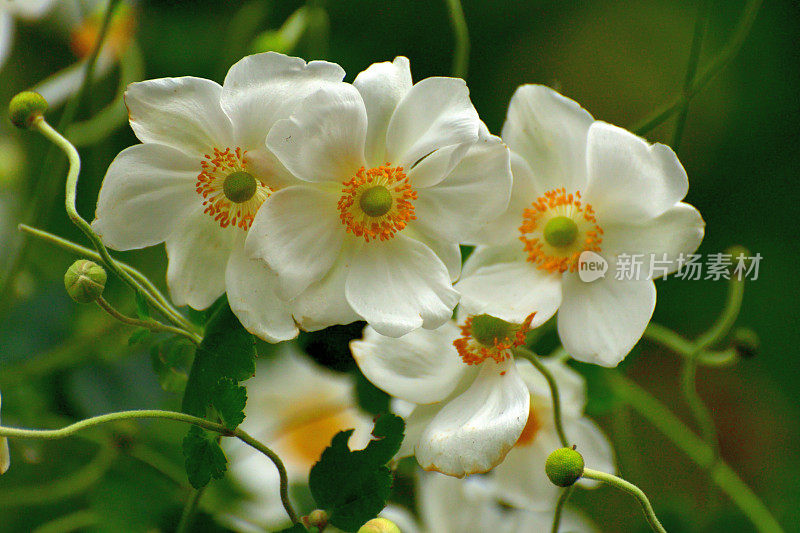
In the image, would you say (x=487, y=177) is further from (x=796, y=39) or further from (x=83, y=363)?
(x=796, y=39)

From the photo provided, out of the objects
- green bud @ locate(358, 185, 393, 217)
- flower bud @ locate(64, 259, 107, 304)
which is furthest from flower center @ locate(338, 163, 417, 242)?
flower bud @ locate(64, 259, 107, 304)

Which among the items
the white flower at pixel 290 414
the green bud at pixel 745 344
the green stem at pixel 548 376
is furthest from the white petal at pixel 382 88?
the white flower at pixel 290 414

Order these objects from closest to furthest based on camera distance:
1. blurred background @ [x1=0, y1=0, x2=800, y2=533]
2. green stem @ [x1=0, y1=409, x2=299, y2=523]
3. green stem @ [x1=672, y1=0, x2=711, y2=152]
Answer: green stem @ [x1=0, y1=409, x2=299, y2=523] < green stem @ [x1=672, y1=0, x2=711, y2=152] < blurred background @ [x1=0, y1=0, x2=800, y2=533]

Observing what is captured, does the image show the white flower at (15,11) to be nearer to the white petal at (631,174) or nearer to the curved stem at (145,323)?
the curved stem at (145,323)

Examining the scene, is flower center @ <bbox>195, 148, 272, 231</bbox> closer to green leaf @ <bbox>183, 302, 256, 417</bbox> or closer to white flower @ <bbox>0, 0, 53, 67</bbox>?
green leaf @ <bbox>183, 302, 256, 417</bbox>

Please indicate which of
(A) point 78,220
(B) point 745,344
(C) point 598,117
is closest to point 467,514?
(B) point 745,344

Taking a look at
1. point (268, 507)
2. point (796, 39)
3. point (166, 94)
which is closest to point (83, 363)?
point (268, 507)
